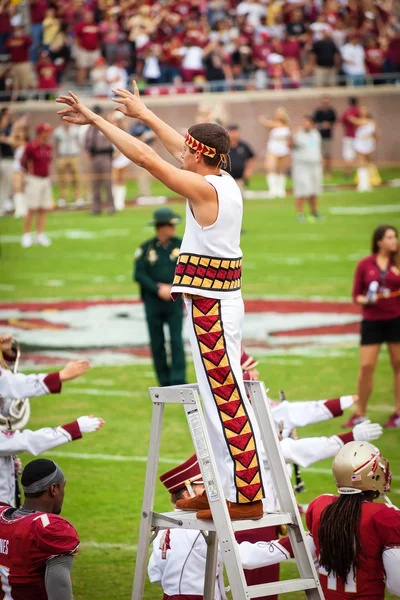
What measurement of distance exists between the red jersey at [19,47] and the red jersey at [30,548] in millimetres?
30056

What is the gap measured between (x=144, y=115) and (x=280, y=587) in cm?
231

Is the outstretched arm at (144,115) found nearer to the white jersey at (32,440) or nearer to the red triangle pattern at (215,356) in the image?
the red triangle pattern at (215,356)

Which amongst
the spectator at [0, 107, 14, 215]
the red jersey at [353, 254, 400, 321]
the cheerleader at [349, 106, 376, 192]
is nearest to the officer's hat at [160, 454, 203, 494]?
the red jersey at [353, 254, 400, 321]

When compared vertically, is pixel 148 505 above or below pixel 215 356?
below

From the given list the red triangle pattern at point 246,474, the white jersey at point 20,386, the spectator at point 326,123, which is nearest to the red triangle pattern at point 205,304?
the red triangle pattern at point 246,474

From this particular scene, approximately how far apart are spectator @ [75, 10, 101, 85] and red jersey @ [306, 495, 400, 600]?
31.0 meters

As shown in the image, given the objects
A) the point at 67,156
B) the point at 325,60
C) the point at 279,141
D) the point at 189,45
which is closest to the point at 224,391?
the point at 67,156

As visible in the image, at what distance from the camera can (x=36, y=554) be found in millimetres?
5238

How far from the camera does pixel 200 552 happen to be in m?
6.13

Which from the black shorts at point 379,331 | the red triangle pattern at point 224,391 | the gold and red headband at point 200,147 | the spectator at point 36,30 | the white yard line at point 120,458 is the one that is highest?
the gold and red headband at point 200,147

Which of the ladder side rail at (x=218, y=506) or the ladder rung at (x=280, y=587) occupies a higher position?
the ladder side rail at (x=218, y=506)

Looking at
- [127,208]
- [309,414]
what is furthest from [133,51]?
[309,414]

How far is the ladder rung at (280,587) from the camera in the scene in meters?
5.14

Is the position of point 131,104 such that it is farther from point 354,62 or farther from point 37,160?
point 354,62
